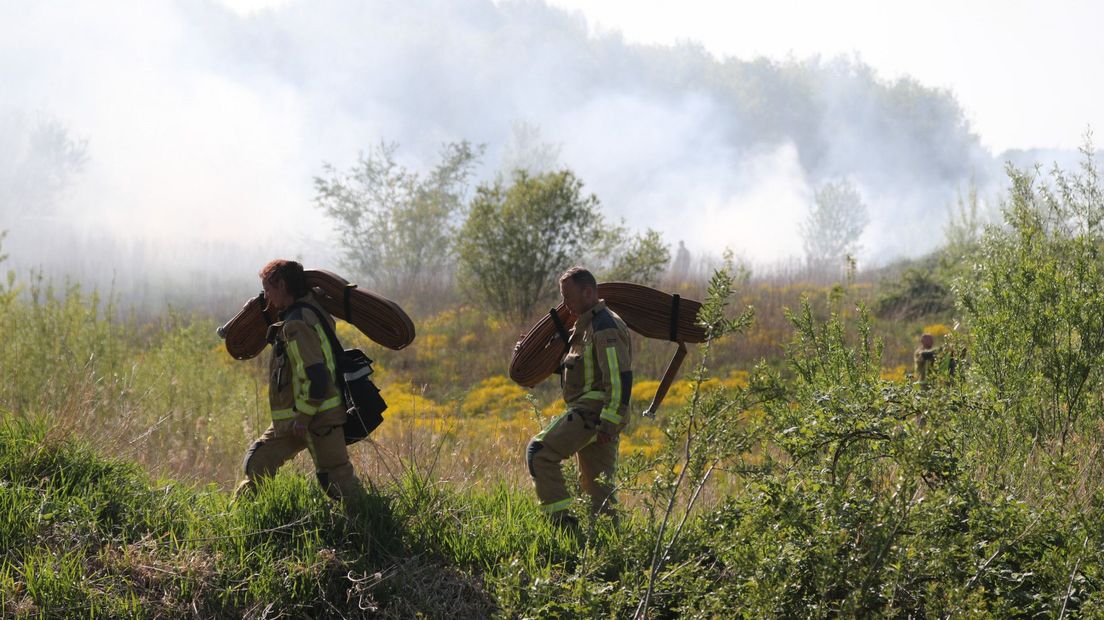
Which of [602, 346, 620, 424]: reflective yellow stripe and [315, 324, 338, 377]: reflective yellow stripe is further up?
[315, 324, 338, 377]: reflective yellow stripe

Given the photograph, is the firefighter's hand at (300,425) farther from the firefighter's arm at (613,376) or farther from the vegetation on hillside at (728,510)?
the firefighter's arm at (613,376)

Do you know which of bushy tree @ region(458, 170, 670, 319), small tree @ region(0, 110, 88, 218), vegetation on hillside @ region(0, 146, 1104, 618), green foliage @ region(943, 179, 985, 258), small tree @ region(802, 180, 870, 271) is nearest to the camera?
vegetation on hillside @ region(0, 146, 1104, 618)

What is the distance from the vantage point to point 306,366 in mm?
4941

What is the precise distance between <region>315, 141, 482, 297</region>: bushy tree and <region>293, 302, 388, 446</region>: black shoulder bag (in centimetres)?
2258

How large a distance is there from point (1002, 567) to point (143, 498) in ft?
14.2

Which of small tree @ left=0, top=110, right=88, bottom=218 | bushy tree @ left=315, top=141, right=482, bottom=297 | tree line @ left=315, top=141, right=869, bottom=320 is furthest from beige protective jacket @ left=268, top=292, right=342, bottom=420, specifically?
small tree @ left=0, top=110, right=88, bottom=218

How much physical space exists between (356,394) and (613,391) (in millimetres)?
1533

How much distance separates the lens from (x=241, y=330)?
18.7 feet

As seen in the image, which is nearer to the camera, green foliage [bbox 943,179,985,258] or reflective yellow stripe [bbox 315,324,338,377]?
reflective yellow stripe [bbox 315,324,338,377]

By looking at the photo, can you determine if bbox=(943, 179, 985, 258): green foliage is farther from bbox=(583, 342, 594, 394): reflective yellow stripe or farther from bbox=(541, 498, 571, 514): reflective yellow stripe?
bbox=(541, 498, 571, 514): reflective yellow stripe

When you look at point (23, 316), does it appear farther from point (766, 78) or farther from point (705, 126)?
point (766, 78)

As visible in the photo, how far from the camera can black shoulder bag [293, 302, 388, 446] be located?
516 centimetres

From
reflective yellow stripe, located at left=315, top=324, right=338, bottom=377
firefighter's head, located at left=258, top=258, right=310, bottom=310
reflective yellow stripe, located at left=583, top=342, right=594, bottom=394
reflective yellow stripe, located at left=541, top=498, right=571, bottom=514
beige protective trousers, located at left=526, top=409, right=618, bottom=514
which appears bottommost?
reflective yellow stripe, located at left=541, top=498, right=571, bottom=514

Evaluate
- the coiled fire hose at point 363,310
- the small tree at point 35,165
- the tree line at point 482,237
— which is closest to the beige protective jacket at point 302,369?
the coiled fire hose at point 363,310
